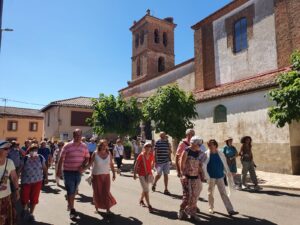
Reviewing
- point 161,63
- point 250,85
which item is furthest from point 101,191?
point 161,63

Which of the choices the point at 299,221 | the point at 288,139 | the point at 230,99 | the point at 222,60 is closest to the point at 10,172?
the point at 299,221

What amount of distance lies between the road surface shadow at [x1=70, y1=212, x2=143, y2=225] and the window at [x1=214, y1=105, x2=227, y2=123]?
12858mm

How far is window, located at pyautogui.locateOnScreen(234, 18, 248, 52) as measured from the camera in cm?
2059

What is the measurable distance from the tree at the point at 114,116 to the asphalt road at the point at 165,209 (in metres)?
11.3

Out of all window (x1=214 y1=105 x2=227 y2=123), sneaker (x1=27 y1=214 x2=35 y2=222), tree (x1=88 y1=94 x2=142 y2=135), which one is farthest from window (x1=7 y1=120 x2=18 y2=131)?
sneaker (x1=27 y1=214 x2=35 y2=222)

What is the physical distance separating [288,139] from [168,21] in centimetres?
3318

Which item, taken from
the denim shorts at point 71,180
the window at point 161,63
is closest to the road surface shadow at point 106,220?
the denim shorts at point 71,180

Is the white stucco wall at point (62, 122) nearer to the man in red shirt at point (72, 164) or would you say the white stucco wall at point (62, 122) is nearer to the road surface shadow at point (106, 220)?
the man in red shirt at point (72, 164)

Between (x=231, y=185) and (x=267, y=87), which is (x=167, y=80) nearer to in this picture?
(x=267, y=87)

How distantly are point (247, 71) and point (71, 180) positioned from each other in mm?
16466

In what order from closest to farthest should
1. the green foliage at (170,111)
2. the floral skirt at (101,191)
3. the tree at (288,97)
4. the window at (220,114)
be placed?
the floral skirt at (101,191), the tree at (288,97), the green foliage at (170,111), the window at (220,114)

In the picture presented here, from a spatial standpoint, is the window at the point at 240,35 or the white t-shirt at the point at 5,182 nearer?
the white t-shirt at the point at 5,182

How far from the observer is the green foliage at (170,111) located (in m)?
16.4

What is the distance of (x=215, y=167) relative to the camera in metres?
6.80
